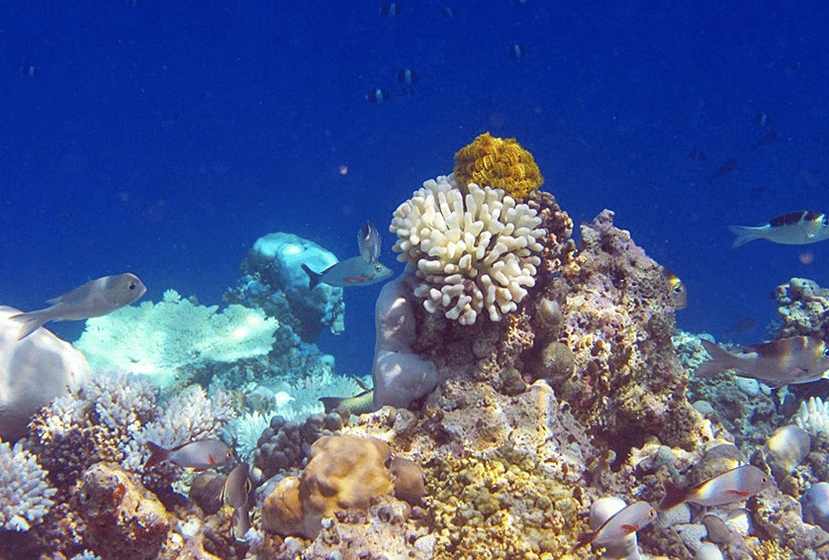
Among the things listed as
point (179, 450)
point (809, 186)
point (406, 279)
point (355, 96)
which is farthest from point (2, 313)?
point (809, 186)

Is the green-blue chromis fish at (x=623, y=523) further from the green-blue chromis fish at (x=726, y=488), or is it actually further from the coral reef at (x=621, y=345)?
the coral reef at (x=621, y=345)

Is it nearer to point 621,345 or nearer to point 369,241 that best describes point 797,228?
point 621,345

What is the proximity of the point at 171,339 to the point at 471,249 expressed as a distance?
24.5 feet

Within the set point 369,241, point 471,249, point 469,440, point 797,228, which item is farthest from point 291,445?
point 797,228

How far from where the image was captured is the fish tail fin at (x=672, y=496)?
138 inches

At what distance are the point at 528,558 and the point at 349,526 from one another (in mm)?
1040

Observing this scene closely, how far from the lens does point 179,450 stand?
3.65m

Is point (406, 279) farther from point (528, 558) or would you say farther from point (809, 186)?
point (809, 186)

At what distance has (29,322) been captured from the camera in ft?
14.7

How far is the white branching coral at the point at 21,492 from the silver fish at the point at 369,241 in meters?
4.05

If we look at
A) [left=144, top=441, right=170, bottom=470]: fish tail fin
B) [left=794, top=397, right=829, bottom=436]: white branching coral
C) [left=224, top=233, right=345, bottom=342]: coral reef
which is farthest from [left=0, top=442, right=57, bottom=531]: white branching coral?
[left=224, top=233, right=345, bottom=342]: coral reef

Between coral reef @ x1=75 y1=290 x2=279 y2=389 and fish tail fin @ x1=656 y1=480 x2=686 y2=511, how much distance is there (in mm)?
7577

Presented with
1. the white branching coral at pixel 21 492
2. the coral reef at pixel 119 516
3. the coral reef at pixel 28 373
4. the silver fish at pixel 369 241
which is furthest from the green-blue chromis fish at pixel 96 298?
the silver fish at pixel 369 241

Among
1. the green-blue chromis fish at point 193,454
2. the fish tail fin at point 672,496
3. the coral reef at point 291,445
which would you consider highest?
the coral reef at point 291,445
